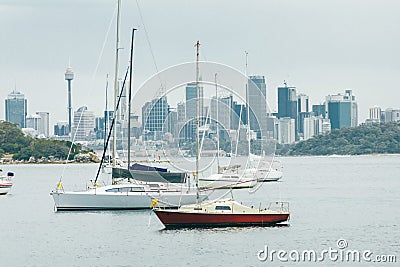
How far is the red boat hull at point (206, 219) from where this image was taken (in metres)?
54.5

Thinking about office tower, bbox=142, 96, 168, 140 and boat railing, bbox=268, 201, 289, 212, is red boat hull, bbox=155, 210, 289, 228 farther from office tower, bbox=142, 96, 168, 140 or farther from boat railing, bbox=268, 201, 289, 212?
office tower, bbox=142, 96, 168, 140

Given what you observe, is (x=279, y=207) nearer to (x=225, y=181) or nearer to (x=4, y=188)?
(x=225, y=181)

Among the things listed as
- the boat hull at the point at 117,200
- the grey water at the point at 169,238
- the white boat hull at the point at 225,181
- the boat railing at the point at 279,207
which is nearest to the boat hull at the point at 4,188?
the grey water at the point at 169,238

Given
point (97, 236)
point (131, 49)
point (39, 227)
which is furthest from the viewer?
point (131, 49)

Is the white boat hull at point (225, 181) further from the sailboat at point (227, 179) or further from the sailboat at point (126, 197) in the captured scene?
the sailboat at point (126, 197)

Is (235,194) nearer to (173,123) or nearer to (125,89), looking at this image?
(125,89)

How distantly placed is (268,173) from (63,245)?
6340 centimetres

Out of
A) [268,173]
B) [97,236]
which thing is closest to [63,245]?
[97,236]

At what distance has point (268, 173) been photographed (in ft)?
373

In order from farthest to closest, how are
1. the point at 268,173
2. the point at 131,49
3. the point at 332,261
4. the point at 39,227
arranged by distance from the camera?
the point at 268,173 < the point at 131,49 < the point at 39,227 < the point at 332,261

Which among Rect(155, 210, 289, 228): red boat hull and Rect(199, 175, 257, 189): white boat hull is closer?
Rect(155, 210, 289, 228): red boat hull

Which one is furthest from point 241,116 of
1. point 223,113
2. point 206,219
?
point 206,219

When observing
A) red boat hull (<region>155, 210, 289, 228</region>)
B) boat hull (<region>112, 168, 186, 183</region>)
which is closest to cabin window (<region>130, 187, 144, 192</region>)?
boat hull (<region>112, 168, 186, 183</region>)

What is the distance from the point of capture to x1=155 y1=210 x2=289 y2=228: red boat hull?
54.5 metres
